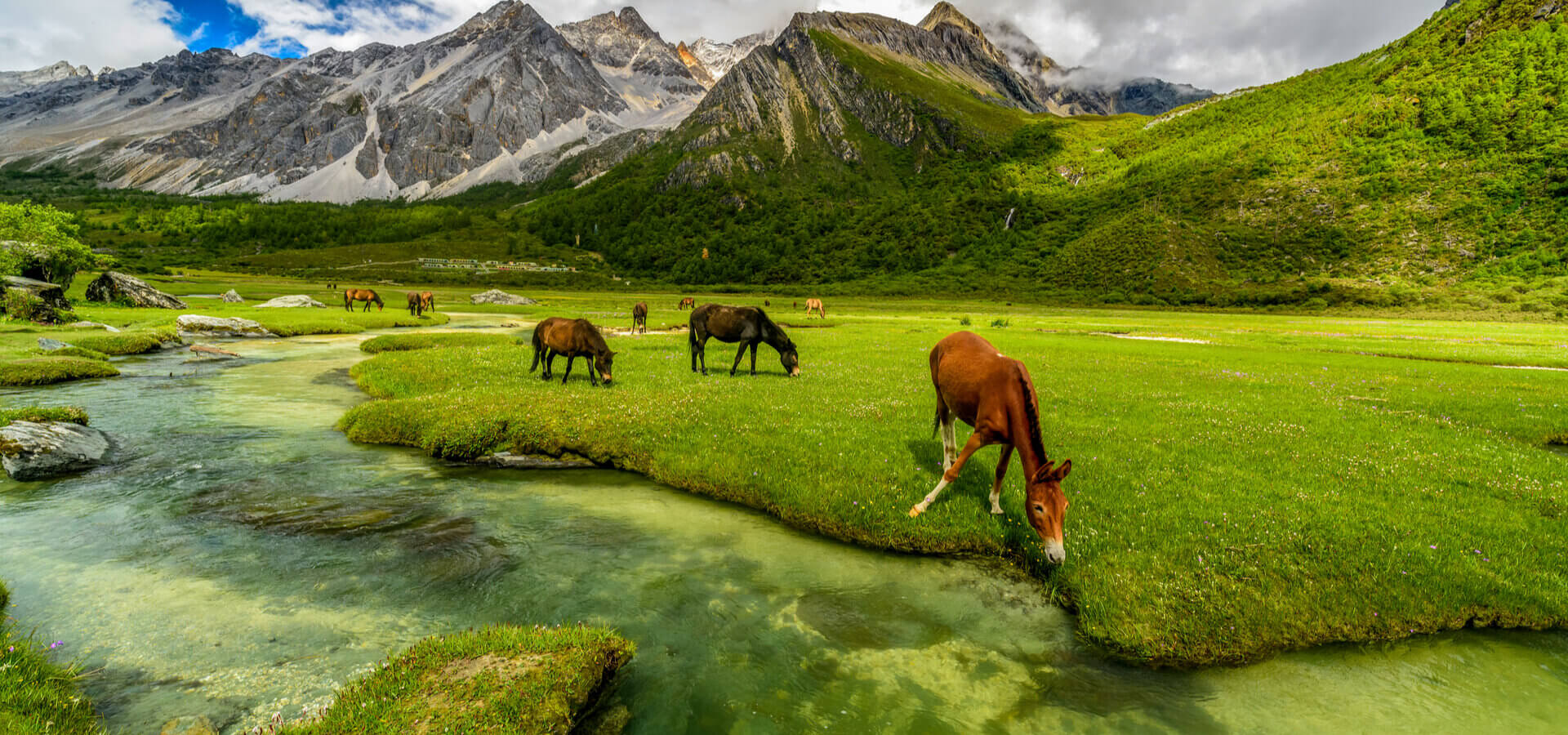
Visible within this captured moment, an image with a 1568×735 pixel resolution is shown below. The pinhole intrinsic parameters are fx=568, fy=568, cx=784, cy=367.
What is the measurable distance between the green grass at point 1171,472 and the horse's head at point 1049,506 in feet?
2.32

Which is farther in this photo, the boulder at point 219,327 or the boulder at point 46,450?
the boulder at point 219,327

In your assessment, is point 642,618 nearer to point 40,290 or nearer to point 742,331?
point 742,331

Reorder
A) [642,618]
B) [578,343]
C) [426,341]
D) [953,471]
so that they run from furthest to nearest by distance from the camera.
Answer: [426,341] → [578,343] → [953,471] → [642,618]

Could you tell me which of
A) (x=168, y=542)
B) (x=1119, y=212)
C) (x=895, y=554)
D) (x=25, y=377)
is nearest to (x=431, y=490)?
(x=168, y=542)

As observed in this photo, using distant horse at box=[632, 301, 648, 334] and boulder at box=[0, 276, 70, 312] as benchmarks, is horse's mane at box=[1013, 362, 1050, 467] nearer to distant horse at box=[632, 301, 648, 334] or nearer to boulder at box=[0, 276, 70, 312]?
distant horse at box=[632, 301, 648, 334]

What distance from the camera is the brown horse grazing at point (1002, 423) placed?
8.48 metres

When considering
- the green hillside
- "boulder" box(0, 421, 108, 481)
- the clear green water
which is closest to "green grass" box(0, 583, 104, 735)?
the clear green water

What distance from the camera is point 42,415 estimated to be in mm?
14477

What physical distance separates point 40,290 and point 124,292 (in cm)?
1589

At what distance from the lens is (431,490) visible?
41.1 ft

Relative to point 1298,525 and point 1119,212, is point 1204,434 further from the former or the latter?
point 1119,212

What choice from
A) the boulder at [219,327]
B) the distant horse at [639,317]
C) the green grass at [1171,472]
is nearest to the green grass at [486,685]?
the green grass at [1171,472]

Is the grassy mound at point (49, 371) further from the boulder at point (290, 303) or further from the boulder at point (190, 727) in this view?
the boulder at point (290, 303)

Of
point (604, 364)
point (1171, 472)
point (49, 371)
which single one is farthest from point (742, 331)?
point (49, 371)
